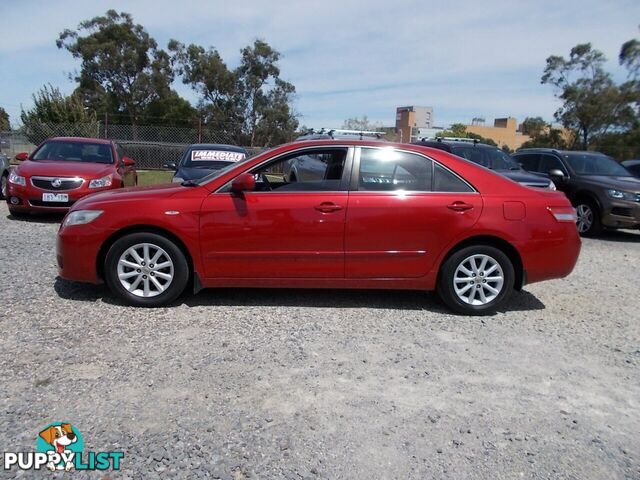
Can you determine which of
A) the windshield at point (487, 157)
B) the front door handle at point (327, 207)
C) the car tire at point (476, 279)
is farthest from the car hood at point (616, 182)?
the front door handle at point (327, 207)

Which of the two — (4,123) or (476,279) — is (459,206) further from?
(4,123)

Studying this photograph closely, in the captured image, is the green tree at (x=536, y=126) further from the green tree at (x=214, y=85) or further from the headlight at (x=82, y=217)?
the headlight at (x=82, y=217)

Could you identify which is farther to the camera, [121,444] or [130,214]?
[130,214]

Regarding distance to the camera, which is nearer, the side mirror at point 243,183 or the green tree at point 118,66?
the side mirror at point 243,183

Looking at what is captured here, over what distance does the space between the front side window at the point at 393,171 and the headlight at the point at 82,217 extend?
7.85 feet

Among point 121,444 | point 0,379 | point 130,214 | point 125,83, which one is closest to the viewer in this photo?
point 121,444

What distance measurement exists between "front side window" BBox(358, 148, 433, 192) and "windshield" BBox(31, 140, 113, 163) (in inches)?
264

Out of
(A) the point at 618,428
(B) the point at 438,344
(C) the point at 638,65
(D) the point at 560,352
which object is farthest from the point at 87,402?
(C) the point at 638,65

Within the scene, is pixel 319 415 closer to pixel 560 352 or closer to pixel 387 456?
pixel 387 456

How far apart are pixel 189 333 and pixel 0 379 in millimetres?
1307

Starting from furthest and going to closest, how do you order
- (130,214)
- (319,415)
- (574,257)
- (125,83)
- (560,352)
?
(125,83)
(574,257)
(130,214)
(560,352)
(319,415)

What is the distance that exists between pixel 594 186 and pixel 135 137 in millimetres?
16993

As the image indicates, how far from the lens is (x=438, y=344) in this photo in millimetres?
4094

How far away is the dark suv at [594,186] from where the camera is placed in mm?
9281
